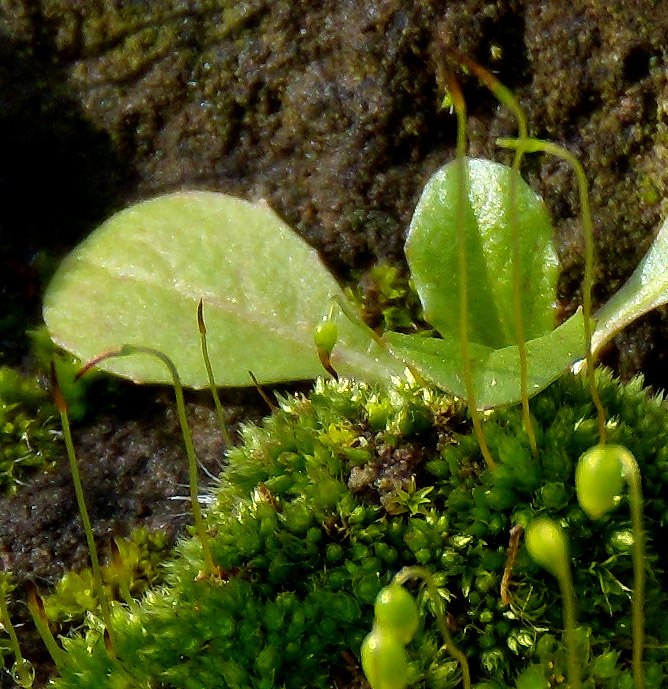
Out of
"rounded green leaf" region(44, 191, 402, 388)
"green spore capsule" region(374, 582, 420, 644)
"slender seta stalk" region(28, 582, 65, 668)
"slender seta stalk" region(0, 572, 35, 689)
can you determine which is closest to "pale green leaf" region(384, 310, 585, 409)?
"rounded green leaf" region(44, 191, 402, 388)

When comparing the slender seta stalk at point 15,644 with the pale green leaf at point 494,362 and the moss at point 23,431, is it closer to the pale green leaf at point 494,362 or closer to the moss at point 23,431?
the moss at point 23,431

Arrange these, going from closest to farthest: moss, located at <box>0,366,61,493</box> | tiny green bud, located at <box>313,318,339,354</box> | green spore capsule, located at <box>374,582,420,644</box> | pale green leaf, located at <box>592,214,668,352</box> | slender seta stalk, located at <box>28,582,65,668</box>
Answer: green spore capsule, located at <box>374,582,420,644</box> < slender seta stalk, located at <box>28,582,65,668</box> < tiny green bud, located at <box>313,318,339,354</box> < pale green leaf, located at <box>592,214,668,352</box> < moss, located at <box>0,366,61,493</box>

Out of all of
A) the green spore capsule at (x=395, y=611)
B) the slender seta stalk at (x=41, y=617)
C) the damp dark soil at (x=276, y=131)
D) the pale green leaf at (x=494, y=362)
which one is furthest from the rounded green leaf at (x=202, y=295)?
the green spore capsule at (x=395, y=611)

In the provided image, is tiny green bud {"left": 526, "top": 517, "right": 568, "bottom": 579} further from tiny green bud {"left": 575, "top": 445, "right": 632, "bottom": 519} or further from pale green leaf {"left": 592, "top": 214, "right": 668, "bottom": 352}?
pale green leaf {"left": 592, "top": 214, "right": 668, "bottom": 352}

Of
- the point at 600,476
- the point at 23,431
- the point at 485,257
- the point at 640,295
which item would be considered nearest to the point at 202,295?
the point at 23,431

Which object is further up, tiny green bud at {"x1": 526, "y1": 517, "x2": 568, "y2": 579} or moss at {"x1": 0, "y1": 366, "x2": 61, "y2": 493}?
tiny green bud at {"x1": 526, "y1": 517, "x2": 568, "y2": 579}

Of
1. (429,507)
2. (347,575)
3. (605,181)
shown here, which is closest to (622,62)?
(605,181)
